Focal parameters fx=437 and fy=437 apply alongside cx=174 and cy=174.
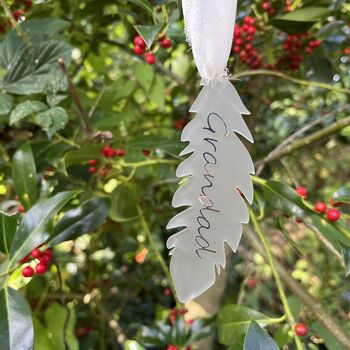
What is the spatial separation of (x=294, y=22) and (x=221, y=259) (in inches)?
18.8

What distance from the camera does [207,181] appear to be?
449 mm

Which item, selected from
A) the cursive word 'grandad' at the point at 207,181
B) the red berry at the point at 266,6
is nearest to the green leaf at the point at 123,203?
the cursive word 'grandad' at the point at 207,181

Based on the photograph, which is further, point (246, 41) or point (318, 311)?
point (246, 41)

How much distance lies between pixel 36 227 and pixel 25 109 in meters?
0.18

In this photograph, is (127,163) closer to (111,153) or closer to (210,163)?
(111,153)

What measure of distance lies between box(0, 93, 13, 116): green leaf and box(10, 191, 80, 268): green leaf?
15 centimetres

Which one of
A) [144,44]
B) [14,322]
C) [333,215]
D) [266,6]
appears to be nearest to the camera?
[14,322]

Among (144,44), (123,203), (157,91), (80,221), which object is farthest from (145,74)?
(80,221)

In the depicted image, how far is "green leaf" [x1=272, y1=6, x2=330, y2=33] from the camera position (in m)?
0.74

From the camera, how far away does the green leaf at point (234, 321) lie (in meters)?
0.64

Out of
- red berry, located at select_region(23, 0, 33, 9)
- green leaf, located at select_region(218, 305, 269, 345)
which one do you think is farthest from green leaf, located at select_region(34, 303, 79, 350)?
red berry, located at select_region(23, 0, 33, 9)

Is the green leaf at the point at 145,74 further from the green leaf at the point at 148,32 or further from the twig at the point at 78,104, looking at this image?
the green leaf at the point at 148,32

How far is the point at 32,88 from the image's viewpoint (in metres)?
0.67

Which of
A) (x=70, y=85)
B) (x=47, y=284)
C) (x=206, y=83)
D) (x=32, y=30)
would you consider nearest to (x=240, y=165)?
(x=206, y=83)
